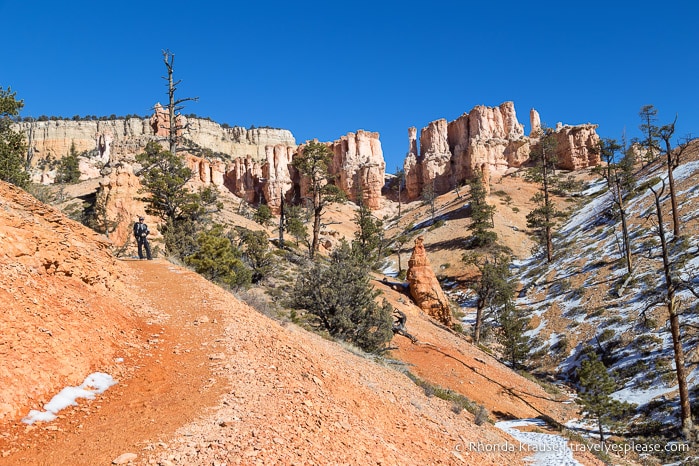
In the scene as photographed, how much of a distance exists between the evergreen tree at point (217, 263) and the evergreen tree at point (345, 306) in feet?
8.85

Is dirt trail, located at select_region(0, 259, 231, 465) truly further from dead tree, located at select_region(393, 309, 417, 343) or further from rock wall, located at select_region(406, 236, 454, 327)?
rock wall, located at select_region(406, 236, 454, 327)

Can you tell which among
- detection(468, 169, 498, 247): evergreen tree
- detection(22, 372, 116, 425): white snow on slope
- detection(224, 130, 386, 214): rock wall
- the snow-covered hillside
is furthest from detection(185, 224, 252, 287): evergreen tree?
detection(224, 130, 386, 214): rock wall

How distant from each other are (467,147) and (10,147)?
82.1m

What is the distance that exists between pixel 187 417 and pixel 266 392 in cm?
120

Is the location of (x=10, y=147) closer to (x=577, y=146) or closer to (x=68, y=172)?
(x=68, y=172)

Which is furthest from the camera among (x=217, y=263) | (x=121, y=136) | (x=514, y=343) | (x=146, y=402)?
(x=121, y=136)

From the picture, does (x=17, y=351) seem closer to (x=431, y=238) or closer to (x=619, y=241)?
(x=619, y=241)

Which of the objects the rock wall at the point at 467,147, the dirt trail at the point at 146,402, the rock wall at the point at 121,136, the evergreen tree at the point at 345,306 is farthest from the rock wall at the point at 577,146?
the rock wall at the point at 121,136

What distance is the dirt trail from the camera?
14.5 ft

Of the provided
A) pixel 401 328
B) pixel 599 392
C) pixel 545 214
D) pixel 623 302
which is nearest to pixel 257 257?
pixel 401 328

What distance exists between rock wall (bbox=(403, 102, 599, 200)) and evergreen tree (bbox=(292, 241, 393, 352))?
71.0 metres

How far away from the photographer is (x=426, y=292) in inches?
1132

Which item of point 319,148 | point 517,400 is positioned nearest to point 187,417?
point 517,400

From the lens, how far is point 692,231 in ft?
89.7
